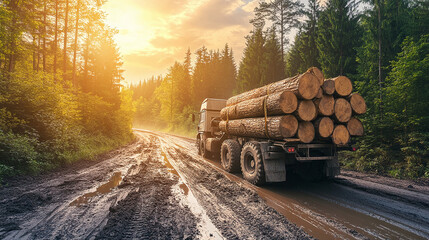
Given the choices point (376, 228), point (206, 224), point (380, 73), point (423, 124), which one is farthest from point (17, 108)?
point (380, 73)

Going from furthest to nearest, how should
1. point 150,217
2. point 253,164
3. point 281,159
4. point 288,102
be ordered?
point 253,164
point 281,159
point 288,102
point 150,217

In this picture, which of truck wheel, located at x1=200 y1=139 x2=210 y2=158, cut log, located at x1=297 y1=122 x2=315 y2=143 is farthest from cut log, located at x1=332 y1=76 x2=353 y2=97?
truck wheel, located at x1=200 y1=139 x2=210 y2=158

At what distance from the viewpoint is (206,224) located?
3.00 m

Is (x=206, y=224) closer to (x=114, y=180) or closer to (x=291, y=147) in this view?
(x=291, y=147)

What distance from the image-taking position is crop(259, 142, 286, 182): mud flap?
15.9 ft

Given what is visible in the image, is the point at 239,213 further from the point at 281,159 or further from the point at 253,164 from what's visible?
the point at 253,164

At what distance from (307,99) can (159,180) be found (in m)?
4.63

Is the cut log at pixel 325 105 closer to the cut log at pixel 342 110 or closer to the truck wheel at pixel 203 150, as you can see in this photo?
the cut log at pixel 342 110

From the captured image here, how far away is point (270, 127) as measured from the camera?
4891mm

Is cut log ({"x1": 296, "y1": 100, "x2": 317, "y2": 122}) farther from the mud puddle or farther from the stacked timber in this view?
the mud puddle

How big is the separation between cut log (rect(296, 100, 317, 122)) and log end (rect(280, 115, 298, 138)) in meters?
0.17

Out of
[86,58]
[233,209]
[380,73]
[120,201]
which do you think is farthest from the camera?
[86,58]

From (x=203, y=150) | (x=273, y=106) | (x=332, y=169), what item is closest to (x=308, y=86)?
(x=273, y=106)

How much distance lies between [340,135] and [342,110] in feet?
2.10
